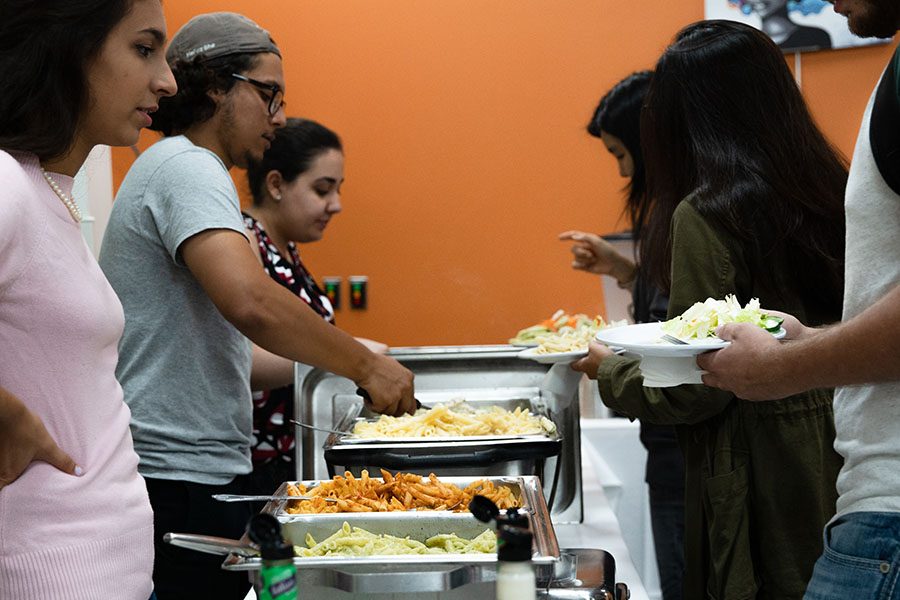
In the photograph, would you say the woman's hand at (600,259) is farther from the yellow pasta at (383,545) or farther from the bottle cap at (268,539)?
the bottle cap at (268,539)

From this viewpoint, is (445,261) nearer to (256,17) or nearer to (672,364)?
(256,17)

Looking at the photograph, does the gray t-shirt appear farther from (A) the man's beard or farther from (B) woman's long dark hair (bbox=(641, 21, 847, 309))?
(A) the man's beard

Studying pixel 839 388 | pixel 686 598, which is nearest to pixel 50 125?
pixel 839 388

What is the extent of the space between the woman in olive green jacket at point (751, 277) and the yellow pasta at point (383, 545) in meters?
0.64

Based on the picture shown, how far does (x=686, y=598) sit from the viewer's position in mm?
1949

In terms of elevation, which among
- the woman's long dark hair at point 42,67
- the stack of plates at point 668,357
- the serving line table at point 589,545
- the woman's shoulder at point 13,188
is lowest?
the serving line table at point 589,545

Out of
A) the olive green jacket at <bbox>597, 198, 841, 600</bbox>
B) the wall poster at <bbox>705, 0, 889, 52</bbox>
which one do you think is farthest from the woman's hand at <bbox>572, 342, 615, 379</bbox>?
the wall poster at <bbox>705, 0, 889, 52</bbox>

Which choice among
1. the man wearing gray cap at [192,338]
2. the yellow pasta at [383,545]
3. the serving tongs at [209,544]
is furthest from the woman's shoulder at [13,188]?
the man wearing gray cap at [192,338]

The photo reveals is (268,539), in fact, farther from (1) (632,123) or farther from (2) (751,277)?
(1) (632,123)

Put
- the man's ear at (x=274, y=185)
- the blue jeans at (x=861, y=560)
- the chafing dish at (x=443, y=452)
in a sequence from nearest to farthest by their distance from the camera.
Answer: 1. the blue jeans at (x=861, y=560)
2. the chafing dish at (x=443, y=452)
3. the man's ear at (x=274, y=185)

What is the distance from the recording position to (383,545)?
4.40 ft

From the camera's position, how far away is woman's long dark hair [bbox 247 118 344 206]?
321 centimetres

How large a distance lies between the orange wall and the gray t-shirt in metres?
2.63

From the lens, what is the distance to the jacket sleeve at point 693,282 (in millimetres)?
1811
